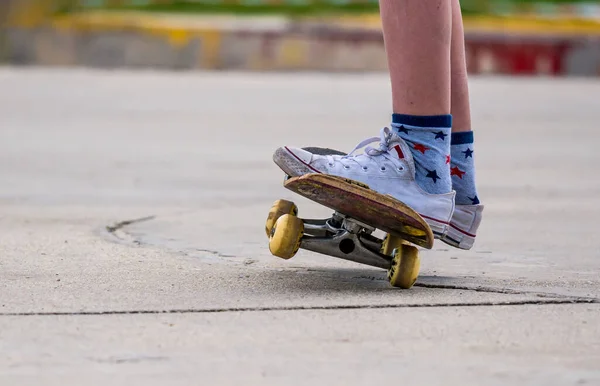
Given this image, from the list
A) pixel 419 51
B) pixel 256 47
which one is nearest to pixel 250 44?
pixel 256 47

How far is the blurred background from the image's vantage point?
44.4 ft

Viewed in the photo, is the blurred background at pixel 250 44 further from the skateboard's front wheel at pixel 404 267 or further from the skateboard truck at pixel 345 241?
the skateboard's front wheel at pixel 404 267

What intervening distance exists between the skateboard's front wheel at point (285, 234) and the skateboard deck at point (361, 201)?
0.07m

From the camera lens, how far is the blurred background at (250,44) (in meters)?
13.5

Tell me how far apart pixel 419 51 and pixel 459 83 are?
28cm

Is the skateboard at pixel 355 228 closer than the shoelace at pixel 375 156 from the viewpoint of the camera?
Yes

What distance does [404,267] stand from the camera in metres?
2.66

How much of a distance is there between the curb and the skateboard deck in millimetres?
10895

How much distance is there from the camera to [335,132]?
7023 mm

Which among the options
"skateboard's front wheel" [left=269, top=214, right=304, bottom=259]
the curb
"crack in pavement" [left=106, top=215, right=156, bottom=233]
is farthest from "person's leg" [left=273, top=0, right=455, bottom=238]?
the curb

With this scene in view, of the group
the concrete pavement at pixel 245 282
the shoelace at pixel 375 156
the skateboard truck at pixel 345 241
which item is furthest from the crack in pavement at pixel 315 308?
the shoelace at pixel 375 156

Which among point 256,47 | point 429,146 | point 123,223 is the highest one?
point 429,146

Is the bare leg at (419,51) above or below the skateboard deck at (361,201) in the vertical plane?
above

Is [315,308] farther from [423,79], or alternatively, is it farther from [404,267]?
[423,79]
